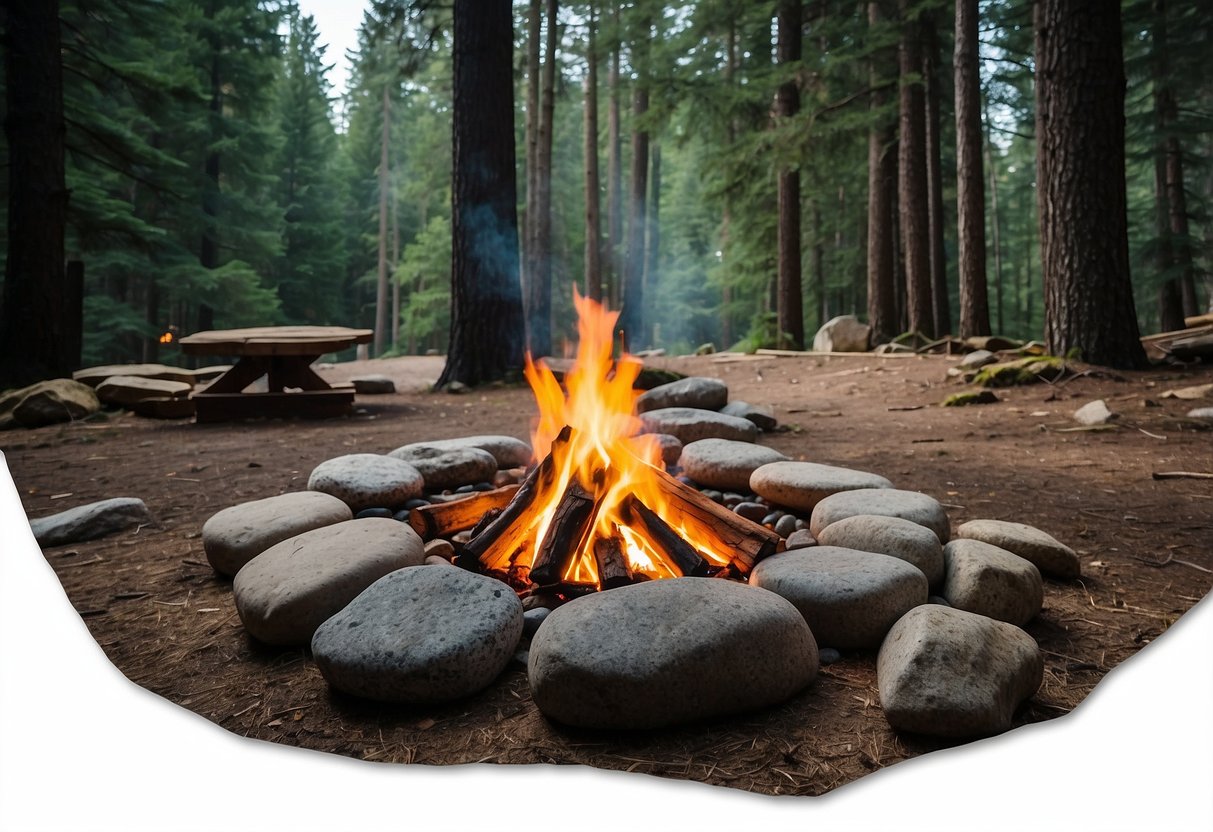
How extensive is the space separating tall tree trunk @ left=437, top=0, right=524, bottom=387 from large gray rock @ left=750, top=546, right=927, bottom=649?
604cm

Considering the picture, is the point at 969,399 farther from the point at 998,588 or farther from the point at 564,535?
the point at 564,535

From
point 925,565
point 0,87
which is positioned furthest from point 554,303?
point 925,565

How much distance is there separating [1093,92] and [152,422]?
895 centimetres

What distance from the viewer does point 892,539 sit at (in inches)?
94.7

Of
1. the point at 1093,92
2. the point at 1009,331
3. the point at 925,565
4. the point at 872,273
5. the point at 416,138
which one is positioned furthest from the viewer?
the point at 1009,331

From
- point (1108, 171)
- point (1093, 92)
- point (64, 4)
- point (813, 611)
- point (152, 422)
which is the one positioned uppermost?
point (64, 4)

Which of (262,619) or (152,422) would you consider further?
(152,422)

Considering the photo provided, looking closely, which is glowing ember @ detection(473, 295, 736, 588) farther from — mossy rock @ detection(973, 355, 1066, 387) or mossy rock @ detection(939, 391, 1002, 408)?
mossy rock @ detection(973, 355, 1066, 387)

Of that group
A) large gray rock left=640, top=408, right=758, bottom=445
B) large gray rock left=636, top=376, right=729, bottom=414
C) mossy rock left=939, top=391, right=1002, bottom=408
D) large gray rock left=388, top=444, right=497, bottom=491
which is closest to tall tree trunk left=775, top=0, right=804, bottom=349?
mossy rock left=939, top=391, right=1002, bottom=408

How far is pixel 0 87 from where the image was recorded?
19.6 ft

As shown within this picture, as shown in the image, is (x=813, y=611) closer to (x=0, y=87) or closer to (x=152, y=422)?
(x=152, y=422)

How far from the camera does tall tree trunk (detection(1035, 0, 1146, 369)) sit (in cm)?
579

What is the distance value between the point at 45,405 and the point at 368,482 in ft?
14.5

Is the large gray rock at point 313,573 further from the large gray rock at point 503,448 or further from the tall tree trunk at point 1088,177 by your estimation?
the tall tree trunk at point 1088,177
